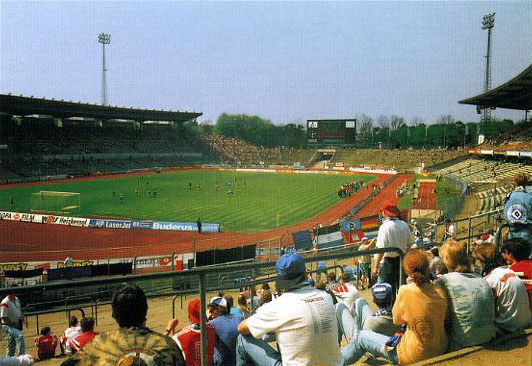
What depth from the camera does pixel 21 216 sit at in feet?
112

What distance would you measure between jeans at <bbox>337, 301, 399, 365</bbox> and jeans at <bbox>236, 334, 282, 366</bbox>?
912 mm

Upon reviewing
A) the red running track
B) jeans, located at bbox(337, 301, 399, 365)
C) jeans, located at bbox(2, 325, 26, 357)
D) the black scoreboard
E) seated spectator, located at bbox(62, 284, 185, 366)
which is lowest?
the red running track

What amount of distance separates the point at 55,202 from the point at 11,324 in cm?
3483

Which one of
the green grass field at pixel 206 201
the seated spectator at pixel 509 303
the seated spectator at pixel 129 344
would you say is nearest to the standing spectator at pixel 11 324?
the seated spectator at pixel 129 344

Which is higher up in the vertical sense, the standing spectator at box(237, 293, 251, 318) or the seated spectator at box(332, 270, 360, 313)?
the seated spectator at box(332, 270, 360, 313)

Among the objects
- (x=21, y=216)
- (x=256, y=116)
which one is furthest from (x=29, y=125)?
(x=256, y=116)

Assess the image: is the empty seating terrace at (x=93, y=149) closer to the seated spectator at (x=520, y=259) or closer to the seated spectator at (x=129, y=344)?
the seated spectator at (x=129, y=344)

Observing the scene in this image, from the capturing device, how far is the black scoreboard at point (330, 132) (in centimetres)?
8350

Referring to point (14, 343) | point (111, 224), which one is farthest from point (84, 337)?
point (111, 224)

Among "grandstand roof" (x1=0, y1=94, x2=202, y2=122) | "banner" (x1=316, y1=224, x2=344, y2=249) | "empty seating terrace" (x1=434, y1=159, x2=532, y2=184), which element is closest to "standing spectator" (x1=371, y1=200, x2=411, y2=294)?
"banner" (x1=316, y1=224, x2=344, y2=249)

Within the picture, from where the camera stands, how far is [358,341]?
14.7 ft

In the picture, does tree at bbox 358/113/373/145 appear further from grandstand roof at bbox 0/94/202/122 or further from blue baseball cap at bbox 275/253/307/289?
blue baseball cap at bbox 275/253/307/289

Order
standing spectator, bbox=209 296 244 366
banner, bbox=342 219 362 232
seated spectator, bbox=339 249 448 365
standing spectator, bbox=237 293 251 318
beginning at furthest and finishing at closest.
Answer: banner, bbox=342 219 362 232, standing spectator, bbox=237 293 251 318, standing spectator, bbox=209 296 244 366, seated spectator, bbox=339 249 448 365

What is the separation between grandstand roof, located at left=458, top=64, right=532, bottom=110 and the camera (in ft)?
140
